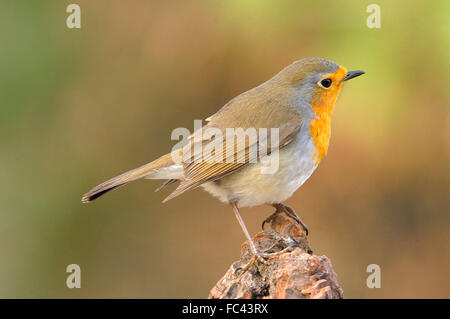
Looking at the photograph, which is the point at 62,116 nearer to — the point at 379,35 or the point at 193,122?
the point at 193,122

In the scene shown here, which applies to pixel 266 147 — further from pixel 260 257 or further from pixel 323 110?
pixel 260 257

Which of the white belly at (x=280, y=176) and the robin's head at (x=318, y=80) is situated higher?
the robin's head at (x=318, y=80)

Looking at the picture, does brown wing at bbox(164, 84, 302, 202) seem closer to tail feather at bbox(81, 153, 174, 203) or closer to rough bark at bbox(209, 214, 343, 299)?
tail feather at bbox(81, 153, 174, 203)

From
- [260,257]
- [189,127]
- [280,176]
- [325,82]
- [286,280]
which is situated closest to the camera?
[286,280]

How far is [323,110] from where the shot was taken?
409cm

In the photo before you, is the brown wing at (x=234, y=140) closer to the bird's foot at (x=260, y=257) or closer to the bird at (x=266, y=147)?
the bird at (x=266, y=147)

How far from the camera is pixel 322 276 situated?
294 cm

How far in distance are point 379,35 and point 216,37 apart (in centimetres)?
149

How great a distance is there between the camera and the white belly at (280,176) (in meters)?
3.84

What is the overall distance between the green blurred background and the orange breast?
1.09 meters

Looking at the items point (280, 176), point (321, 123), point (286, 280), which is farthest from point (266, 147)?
point (286, 280)

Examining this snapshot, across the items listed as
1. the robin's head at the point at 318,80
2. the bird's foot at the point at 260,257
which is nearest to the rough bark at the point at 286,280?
the bird's foot at the point at 260,257

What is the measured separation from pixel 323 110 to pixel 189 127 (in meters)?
2.30

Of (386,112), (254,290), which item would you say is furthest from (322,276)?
(386,112)
